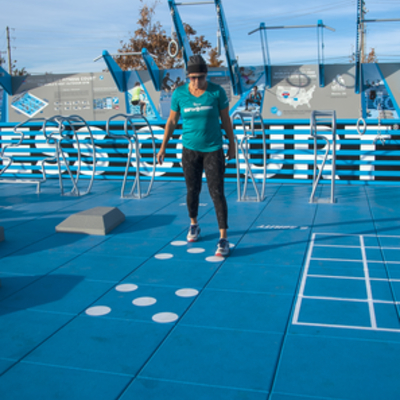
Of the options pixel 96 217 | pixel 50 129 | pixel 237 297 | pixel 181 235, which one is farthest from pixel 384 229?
pixel 50 129

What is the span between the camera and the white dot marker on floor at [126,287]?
3263 mm

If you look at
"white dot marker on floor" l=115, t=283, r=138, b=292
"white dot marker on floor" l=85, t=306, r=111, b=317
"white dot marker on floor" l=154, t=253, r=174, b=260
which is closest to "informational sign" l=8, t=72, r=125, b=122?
"white dot marker on floor" l=154, t=253, r=174, b=260

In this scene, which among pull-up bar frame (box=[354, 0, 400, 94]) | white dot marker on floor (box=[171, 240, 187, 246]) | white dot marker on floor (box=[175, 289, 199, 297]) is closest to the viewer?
white dot marker on floor (box=[175, 289, 199, 297])

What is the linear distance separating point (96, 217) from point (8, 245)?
922 mm

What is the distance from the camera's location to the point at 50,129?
30.5 ft

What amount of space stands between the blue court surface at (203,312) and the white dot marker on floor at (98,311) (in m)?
0.02

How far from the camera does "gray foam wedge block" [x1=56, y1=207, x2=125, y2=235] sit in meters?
4.88

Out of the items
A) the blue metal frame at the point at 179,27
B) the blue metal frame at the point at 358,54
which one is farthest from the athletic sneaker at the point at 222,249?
the blue metal frame at the point at 179,27

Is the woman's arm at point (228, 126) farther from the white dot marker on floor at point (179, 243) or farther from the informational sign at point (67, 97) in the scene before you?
the informational sign at point (67, 97)

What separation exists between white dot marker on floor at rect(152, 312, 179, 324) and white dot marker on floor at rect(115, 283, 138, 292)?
1.61 ft

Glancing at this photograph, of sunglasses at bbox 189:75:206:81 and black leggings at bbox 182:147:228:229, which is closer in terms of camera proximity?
sunglasses at bbox 189:75:206:81

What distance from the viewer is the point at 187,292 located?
320cm

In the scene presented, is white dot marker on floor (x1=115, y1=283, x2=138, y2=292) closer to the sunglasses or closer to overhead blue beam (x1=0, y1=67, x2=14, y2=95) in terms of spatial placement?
the sunglasses

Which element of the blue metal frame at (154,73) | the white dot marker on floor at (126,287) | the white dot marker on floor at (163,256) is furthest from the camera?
the blue metal frame at (154,73)
